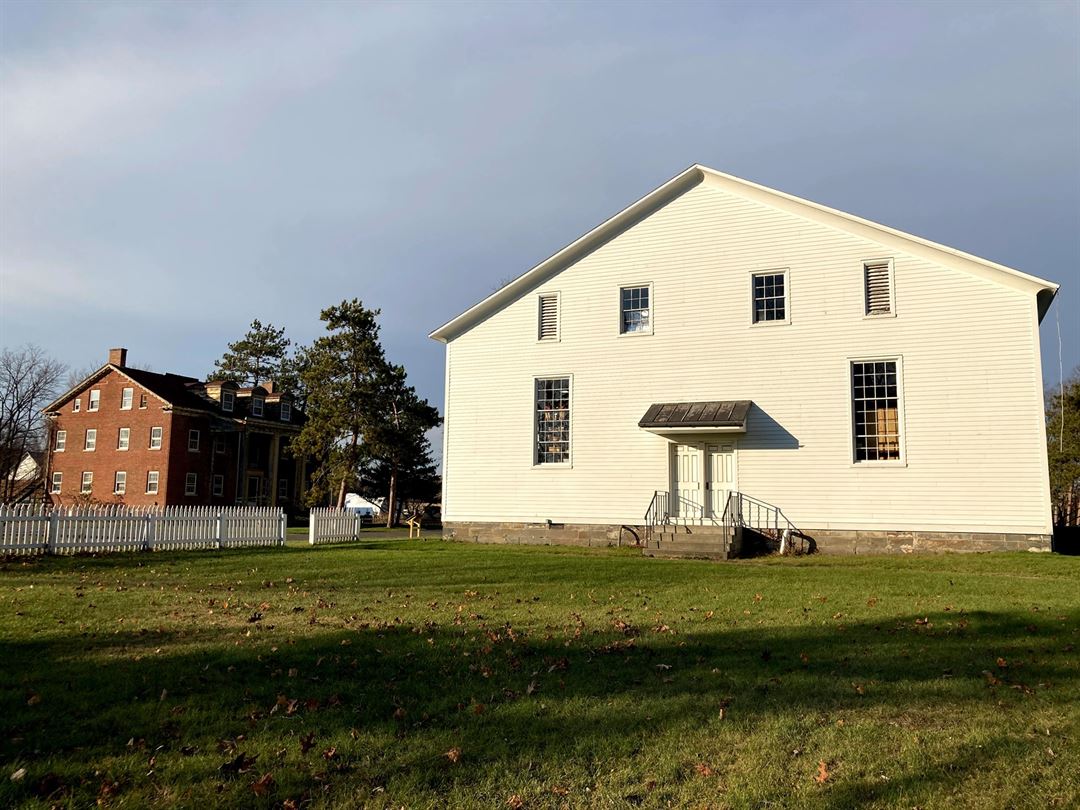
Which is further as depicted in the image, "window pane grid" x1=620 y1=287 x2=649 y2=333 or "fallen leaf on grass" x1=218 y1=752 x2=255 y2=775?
"window pane grid" x1=620 y1=287 x2=649 y2=333

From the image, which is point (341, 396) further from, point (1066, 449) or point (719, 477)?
point (1066, 449)

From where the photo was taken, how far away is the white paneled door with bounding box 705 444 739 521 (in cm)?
2017

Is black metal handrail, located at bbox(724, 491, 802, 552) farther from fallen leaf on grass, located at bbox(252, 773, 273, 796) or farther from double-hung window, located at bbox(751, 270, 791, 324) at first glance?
fallen leaf on grass, located at bbox(252, 773, 273, 796)

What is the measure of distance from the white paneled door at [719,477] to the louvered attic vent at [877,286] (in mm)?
5021

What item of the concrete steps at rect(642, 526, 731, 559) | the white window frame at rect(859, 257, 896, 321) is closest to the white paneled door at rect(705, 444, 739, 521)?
the concrete steps at rect(642, 526, 731, 559)

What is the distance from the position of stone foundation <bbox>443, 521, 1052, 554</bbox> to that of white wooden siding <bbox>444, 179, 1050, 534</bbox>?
0.69 ft

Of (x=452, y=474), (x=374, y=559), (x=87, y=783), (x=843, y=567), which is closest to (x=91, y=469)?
(x=452, y=474)

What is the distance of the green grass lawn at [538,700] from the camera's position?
12.9 ft

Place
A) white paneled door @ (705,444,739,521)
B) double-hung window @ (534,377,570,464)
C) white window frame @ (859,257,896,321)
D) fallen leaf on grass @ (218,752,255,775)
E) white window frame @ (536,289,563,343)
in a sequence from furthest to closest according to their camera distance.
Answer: white window frame @ (536,289,563,343), double-hung window @ (534,377,570,464), white paneled door @ (705,444,739,521), white window frame @ (859,257,896,321), fallen leaf on grass @ (218,752,255,775)

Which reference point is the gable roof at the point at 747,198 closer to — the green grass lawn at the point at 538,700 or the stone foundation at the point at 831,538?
the stone foundation at the point at 831,538

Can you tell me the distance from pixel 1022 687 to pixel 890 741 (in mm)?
1934

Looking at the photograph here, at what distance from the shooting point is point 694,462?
2067 cm

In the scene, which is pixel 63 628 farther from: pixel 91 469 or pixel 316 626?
pixel 91 469

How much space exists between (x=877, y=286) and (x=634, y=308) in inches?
253
